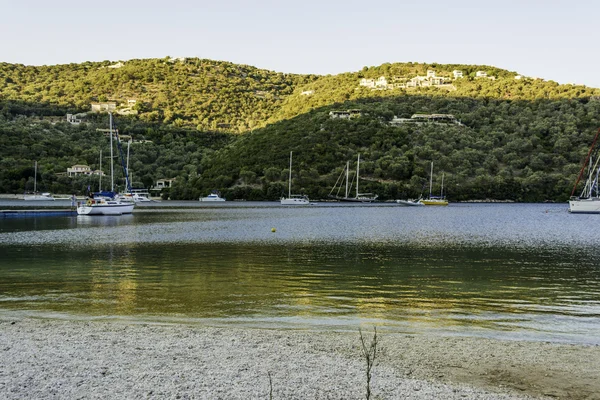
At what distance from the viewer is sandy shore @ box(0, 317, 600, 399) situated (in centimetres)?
684

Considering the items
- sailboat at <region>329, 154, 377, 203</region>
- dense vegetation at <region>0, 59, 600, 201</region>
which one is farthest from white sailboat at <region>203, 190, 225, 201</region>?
sailboat at <region>329, 154, 377, 203</region>

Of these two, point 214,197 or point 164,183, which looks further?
point 164,183

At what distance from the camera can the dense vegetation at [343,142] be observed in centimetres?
10056

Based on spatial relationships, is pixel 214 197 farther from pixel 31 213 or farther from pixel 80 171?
pixel 31 213

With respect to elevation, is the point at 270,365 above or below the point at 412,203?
below

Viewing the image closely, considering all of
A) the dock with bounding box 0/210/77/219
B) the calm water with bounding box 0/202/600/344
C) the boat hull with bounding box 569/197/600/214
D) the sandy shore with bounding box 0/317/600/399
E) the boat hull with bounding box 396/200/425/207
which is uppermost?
the boat hull with bounding box 569/197/600/214

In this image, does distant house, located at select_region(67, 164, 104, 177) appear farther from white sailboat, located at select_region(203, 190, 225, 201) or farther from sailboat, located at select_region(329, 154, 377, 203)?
sailboat, located at select_region(329, 154, 377, 203)

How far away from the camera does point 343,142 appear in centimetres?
10800

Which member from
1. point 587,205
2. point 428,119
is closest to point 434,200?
point 587,205

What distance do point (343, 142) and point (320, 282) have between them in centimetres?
9236

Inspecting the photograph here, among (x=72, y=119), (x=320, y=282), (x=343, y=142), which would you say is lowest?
(x=320, y=282)

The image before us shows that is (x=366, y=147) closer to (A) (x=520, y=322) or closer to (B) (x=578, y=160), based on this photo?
(B) (x=578, y=160)

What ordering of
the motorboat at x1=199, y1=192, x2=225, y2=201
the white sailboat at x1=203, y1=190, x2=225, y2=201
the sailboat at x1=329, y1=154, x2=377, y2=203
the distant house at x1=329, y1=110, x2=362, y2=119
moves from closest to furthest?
the sailboat at x1=329, y1=154, x2=377, y2=203 → the motorboat at x1=199, y1=192, x2=225, y2=201 → the white sailboat at x1=203, y1=190, x2=225, y2=201 → the distant house at x1=329, y1=110, x2=362, y2=119

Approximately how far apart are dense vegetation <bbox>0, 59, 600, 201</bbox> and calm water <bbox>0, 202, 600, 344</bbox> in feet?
230
